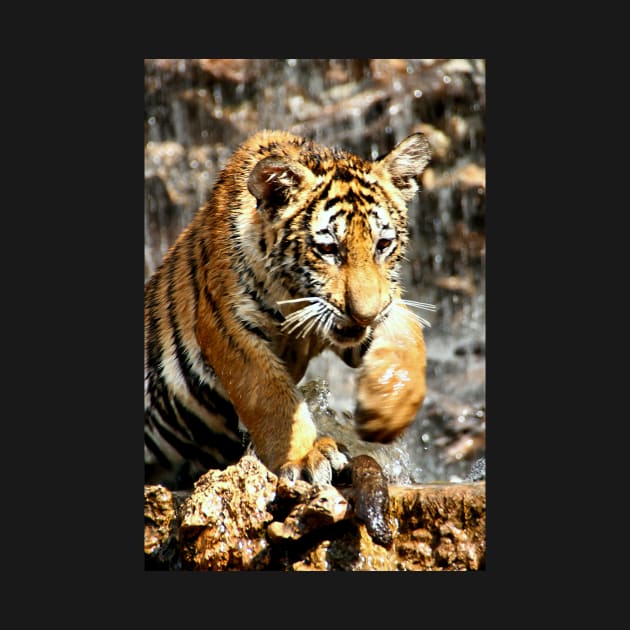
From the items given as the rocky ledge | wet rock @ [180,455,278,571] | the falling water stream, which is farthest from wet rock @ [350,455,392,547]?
the falling water stream

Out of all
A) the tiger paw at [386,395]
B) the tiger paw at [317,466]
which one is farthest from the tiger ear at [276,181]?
the tiger paw at [317,466]

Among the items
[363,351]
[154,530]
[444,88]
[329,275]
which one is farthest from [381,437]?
[444,88]

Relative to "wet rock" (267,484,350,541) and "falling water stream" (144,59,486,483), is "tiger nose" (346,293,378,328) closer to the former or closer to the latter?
"wet rock" (267,484,350,541)

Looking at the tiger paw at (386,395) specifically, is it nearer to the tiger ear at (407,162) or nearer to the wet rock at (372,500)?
the wet rock at (372,500)

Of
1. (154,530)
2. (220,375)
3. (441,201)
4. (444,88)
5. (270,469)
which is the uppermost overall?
(444,88)

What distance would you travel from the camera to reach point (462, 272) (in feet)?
23.4

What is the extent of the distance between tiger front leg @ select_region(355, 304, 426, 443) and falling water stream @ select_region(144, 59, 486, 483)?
664mm

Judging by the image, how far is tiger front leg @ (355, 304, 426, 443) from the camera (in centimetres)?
434

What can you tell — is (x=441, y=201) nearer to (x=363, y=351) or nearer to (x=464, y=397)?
(x=464, y=397)

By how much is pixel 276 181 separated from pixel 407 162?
24.3 inches

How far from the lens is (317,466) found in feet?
14.0

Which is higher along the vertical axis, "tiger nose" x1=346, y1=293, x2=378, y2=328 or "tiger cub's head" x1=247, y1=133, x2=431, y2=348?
"tiger cub's head" x1=247, y1=133, x2=431, y2=348

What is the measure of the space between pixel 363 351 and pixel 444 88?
2.29 metres

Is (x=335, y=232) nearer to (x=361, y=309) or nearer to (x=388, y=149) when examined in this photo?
(x=361, y=309)
